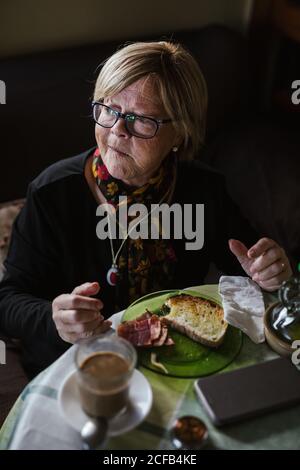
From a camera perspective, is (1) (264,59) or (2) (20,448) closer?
(2) (20,448)

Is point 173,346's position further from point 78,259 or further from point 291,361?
point 78,259

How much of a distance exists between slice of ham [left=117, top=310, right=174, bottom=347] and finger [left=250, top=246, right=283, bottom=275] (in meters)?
0.31

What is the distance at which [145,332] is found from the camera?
1250 millimetres

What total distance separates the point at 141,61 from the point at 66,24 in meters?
0.98

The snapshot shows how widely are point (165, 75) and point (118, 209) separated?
1.27 ft

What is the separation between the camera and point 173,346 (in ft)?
4.10

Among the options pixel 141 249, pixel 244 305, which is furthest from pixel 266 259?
pixel 141 249

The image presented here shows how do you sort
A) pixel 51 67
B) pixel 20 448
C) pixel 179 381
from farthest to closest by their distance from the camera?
pixel 51 67, pixel 179 381, pixel 20 448

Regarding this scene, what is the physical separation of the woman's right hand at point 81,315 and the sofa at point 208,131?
0.44 m

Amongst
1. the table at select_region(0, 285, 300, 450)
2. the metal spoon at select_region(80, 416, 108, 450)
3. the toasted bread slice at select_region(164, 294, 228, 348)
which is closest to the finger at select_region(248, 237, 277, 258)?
the toasted bread slice at select_region(164, 294, 228, 348)

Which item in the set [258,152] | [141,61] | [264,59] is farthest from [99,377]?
[264,59]

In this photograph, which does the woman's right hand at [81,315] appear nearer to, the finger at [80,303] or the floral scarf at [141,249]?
the finger at [80,303]

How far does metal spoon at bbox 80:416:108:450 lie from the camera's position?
101 centimetres

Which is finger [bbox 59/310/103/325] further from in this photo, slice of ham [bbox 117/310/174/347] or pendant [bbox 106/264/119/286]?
pendant [bbox 106/264/119/286]
